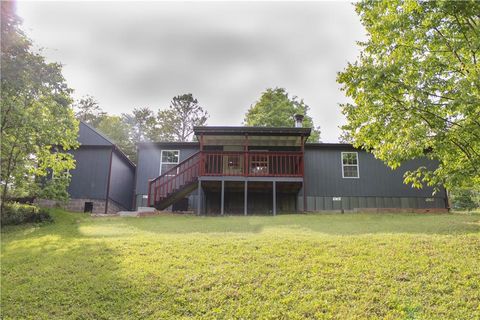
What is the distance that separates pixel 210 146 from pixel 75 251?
33.1ft

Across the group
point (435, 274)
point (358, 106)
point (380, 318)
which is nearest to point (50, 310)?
point (380, 318)

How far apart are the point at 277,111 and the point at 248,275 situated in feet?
81.6

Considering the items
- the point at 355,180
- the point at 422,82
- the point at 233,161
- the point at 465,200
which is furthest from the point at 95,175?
the point at 465,200

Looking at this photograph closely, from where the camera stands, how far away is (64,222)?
40.3 feet

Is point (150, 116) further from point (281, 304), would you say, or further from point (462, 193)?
point (281, 304)

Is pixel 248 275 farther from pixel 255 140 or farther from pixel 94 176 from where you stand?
pixel 94 176

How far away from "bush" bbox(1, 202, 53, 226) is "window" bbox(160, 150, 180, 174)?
6007 mm

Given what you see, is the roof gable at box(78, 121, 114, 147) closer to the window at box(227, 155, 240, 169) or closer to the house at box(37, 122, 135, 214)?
the house at box(37, 122, 135, 214)

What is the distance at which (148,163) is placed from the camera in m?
17.5

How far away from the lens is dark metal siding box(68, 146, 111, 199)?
1745cm

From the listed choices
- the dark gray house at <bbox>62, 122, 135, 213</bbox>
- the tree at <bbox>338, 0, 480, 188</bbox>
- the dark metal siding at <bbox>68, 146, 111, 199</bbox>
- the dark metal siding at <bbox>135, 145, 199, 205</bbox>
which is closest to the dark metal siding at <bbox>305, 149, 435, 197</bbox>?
the dark metal siding at <bbox>135, 145, 199, 205</bbox>

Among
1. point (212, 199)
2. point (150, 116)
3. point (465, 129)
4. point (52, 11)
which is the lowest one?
point (212, 199)

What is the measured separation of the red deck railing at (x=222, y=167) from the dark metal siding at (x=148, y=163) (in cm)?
170

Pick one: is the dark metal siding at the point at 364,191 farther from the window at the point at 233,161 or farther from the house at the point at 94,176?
the house at the point at 94,176
